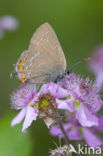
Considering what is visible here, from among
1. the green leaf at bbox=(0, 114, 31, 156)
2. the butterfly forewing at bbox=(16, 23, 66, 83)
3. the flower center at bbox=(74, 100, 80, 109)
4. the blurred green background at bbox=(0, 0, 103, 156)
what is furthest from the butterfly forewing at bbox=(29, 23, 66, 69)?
the blurred green background at bbox=(0, 0, 103, 156)

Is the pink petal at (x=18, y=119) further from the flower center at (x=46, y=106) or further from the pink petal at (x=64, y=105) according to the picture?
the pink petal at (x=64, y=105)

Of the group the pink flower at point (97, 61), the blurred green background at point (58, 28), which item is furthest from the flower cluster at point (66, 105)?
the blurred green background at point (58, 28)

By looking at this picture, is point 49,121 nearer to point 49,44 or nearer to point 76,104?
point 76,104

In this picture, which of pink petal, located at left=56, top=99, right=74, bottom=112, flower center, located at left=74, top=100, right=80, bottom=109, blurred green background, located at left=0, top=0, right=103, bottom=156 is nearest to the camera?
pink petal, located at left=56, top=99, right=74, bottom=112

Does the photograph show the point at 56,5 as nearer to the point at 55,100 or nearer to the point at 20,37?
the point at 20,37

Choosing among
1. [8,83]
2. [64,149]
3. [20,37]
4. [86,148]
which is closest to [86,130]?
[86,148]

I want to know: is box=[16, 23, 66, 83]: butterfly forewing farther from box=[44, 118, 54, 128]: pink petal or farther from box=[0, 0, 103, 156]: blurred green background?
box=[0, 0, 103, 156]: blurred green background
